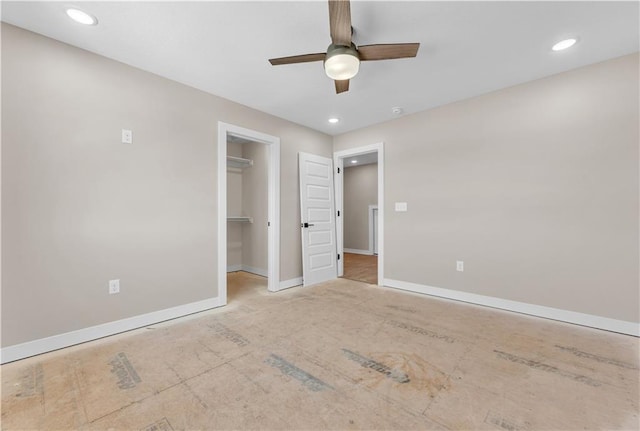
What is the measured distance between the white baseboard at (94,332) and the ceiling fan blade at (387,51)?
302 cm

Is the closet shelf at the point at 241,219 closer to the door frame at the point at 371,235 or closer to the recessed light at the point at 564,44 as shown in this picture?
the door frame at the point at 371,235

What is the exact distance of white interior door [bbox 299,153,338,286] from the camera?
427 centimetres

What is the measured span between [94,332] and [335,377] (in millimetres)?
2204

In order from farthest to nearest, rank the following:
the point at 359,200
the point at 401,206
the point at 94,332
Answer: the point at 359,200, the point at 401,206, the point at 94,332

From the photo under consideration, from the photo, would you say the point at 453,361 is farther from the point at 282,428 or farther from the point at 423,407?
the point at 282,428

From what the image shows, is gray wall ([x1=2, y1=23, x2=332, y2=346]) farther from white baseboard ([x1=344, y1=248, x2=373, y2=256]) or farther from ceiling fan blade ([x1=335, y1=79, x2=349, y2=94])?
white baseboard ([x1=344, y1=248, x2=373, y2=256])

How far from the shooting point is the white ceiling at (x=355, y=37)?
1.92 m

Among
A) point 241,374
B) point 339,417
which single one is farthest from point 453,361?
point 241,374

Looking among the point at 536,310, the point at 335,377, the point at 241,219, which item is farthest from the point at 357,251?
the point at 335,377

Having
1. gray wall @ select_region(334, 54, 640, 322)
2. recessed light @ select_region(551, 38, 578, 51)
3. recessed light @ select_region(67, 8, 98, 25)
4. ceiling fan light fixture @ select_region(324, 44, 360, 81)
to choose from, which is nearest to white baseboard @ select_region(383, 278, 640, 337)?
gray wall @ select_region(334, 54, 640, 322)

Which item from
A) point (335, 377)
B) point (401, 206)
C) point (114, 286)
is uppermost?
point (401, 206)

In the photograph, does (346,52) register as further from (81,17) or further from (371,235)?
(371,235)

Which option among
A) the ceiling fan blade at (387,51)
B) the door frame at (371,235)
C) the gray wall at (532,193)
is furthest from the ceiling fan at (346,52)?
the door frame at (371,235)

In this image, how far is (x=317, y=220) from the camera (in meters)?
4.47
